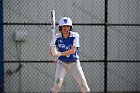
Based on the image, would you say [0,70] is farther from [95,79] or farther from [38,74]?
[95,79]

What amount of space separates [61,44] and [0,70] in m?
2.69

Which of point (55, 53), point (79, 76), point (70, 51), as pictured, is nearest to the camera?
point (55, 53)

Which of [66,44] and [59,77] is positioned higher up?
[66,44]

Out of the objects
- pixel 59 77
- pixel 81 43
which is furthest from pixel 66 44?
pixel 81 43

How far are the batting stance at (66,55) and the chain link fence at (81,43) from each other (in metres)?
2.19

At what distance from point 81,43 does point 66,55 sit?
106 inches

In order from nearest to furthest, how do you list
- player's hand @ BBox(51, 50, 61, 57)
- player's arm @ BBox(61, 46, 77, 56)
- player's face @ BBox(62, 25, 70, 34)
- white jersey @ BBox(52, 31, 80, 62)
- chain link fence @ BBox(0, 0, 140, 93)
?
1. player's hand @ BBox(51, 50, 61, 57)
2. player's arm @ BBox(61, 46, 77, 56)
3. player's face @ BBox(62, 25, 70, 34)
4. white jersey @ BBox(52, 31, 80, 62)
5. chain link fence @ BBox(0, 0, 140, 93)

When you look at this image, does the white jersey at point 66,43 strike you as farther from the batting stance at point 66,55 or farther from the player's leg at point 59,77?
the player's leg at point 59,77

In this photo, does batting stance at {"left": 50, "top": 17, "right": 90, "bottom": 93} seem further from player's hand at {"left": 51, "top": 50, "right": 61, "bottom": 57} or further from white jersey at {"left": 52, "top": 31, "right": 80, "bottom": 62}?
player's hand at {"left": 51, "top": 50, "right": 61, "bottom": 57}

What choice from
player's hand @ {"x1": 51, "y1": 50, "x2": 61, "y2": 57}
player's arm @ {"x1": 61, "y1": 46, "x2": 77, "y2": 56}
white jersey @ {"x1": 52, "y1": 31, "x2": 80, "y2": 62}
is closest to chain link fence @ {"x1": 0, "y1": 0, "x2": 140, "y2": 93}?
white jersey @ {"x1": 52, "y1": 31, "x2": 80, "y2": 62}

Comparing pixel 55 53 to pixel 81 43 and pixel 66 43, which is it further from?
pixel 81 43

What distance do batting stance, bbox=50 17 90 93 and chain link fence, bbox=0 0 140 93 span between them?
219 cm

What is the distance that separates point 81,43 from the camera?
9.73 metres

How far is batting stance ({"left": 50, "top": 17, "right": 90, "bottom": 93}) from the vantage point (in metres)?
7.11
